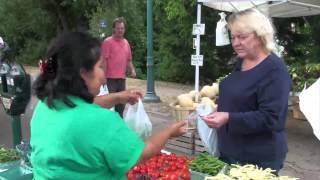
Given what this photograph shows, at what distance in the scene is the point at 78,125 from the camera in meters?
1.71

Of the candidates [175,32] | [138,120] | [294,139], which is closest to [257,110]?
[138,120]

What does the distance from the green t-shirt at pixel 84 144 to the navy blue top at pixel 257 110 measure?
0.99 meters

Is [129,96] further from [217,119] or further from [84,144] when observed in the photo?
[84,144]

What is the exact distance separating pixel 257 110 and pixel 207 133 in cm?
52

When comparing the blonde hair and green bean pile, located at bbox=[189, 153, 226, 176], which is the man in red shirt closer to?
green bean pile, located at bbox=[189, 153, 226, 176]

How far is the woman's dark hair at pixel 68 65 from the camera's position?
5.75 feet

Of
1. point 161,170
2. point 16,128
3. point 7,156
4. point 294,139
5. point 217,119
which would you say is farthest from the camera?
point 294,139

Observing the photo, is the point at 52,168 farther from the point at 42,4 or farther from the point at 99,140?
the point at 42,4

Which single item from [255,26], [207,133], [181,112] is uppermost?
[255,26]

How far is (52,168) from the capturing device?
69.7 inches

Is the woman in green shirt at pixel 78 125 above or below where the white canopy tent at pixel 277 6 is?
below

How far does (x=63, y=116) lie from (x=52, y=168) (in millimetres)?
201

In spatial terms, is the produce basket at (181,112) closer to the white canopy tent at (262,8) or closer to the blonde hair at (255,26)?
the white canopy tent at (262,8)

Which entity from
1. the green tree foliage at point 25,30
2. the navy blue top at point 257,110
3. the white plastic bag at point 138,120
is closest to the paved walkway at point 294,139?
the white plastic bag at point 138,120
